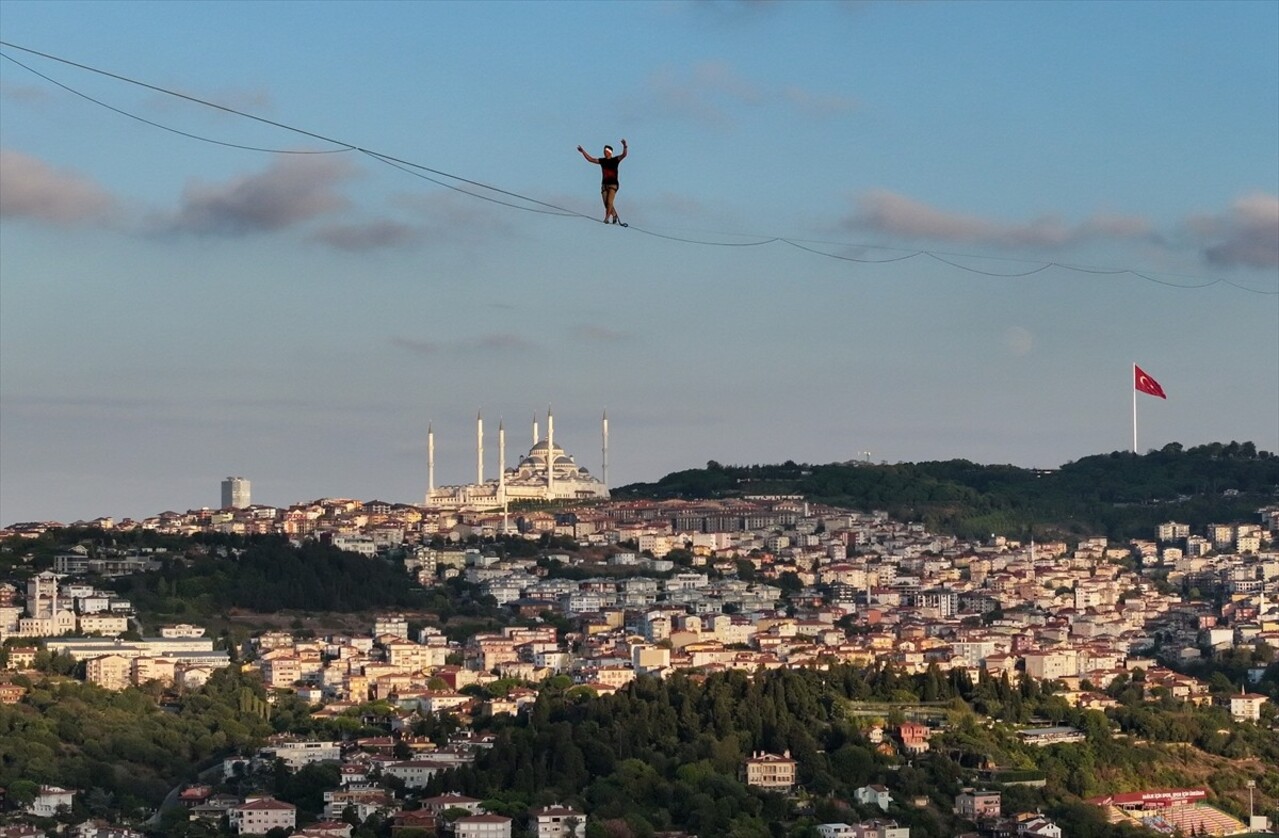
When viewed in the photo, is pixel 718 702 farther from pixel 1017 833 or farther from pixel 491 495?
pixel 491 495

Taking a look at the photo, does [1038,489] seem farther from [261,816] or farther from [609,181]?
[609,181]

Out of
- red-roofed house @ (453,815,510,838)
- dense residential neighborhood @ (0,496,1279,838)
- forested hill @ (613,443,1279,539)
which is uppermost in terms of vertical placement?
forested hill @ (613,443,1279,539)

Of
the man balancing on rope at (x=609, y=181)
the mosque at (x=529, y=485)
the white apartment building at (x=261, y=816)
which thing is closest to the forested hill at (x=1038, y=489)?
the mosque at (x=529, y=485)

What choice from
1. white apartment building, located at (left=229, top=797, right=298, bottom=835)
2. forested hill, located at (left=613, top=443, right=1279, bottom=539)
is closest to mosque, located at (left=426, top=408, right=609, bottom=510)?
forested hill, located at (left=613, top=443, right=1279, bottom=539)

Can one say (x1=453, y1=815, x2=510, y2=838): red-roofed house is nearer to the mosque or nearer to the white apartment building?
the white apartment building

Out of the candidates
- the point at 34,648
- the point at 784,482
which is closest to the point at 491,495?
the point at 784,482
